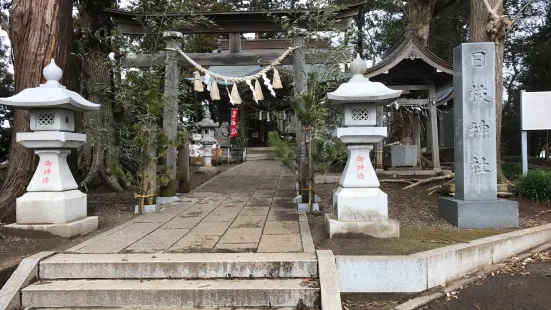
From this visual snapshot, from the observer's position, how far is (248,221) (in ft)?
19.9

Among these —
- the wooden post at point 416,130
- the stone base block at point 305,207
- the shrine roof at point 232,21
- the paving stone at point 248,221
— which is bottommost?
the paving stone at point 248,221

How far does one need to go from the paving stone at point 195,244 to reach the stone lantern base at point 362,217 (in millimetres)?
1538

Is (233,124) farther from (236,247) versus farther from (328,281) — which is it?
(328,281)

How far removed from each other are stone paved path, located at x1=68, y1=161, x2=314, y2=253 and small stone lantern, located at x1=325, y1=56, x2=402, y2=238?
605mm

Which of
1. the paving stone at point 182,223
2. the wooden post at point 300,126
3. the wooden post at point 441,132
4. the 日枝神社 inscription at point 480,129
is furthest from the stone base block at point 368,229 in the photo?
the wooden post at point 441,132

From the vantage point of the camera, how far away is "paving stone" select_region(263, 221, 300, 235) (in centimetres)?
527

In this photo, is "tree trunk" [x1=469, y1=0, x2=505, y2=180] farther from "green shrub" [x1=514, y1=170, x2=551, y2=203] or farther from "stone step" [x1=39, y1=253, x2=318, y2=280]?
"stone step" [x1=39, y1=253, x2=318, y2=280]

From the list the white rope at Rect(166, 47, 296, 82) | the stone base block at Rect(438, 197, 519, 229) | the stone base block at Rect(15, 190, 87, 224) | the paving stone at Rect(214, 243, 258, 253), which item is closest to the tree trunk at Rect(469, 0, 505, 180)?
the stone base block at Rect(438, 197, 519, 229)

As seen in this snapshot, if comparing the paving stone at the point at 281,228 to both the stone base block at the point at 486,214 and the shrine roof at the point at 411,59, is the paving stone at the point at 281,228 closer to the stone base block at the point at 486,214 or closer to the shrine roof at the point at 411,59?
the stone base block at the point at 486,214

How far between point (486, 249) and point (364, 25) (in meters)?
20.4

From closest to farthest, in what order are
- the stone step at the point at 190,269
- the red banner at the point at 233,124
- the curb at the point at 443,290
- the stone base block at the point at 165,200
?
the curb at the point at 443,290, the stone step at the point at 190,269, the stone base block at the point at 165,200, the red banner at the point at 233,124

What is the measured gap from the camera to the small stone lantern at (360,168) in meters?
4.85

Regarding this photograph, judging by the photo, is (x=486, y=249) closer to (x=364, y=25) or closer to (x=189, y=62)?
(x=189, y=62)

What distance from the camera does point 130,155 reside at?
7.18 metres
